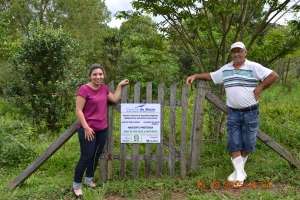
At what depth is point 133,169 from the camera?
4.40 metres

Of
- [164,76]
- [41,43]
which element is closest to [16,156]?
[41,43]

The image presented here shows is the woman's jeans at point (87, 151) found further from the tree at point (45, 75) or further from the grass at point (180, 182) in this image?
the tree at point (45, 75)

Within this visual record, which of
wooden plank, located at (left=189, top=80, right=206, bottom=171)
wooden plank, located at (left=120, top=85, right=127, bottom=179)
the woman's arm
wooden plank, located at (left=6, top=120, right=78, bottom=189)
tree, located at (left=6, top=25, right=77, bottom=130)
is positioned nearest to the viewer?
the woman's arm

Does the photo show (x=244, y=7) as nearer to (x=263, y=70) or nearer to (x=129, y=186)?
(x=263, y=70)

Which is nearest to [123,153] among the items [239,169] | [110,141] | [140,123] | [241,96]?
[110,141]

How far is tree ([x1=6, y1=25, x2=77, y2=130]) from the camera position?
24.7ft

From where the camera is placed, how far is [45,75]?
7.71 meters

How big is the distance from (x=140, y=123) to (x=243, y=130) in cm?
144

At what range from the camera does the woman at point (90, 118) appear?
3723mm

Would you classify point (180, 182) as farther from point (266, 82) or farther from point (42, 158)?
point (42, 158)

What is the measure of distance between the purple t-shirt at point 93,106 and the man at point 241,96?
1.30 metres

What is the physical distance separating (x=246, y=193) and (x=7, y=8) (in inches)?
837

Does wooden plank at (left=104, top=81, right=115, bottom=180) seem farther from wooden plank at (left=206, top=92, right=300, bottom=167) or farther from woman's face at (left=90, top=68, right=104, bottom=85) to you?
wooden plank at (left=206, top=92, right=300, bottom=167)
